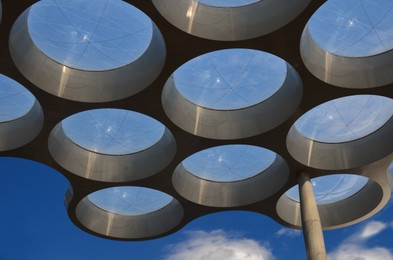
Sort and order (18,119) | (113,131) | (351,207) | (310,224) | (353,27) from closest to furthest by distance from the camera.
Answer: (353,27), (18,119), (310,224), (113,131), (351,207)

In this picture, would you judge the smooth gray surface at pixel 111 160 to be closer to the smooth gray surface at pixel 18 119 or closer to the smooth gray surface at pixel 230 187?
the smooth gray surface at pixel 18 119

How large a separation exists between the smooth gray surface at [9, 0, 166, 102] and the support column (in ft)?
35.2

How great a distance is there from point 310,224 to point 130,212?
12676 mm

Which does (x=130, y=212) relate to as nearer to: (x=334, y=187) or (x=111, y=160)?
(x=111, y=160)

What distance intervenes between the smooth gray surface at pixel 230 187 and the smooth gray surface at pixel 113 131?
3.06m

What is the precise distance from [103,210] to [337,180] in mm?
14827

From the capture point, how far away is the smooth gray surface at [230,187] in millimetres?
30828

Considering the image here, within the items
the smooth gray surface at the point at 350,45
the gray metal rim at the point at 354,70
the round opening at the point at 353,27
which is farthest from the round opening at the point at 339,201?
the round opening at the point at 353,27

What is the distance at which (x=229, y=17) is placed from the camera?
69.8 feet

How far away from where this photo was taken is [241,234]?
41.4m

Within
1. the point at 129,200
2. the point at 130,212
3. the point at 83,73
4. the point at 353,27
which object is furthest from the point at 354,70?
→ the point at 130,212

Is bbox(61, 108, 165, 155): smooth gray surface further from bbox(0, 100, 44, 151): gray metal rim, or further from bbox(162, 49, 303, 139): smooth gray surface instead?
bbox(162, 49, 303, 139): smooth gray surface

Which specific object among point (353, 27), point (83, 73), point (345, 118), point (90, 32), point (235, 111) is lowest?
point (235, 111)

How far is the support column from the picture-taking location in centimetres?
2539
